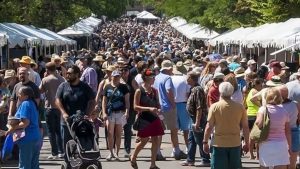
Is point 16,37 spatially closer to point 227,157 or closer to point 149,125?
point 149,125

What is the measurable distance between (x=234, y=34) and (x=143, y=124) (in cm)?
2113

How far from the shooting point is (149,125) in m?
13.4

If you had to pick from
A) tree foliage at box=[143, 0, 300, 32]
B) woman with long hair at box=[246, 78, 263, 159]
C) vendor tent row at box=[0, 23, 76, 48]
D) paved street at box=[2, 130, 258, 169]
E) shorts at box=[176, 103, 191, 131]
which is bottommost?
paved street at box=[2, 130, 258, 169]

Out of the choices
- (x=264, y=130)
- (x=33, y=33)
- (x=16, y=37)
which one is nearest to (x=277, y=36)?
(x=16, y=37)

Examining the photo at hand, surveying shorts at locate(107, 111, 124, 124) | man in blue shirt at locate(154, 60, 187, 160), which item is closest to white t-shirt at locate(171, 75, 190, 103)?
man in blue shirt at locate(154, 60, 187, 160)

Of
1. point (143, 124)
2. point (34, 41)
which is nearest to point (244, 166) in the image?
point (143, 124)

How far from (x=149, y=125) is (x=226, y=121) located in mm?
3075

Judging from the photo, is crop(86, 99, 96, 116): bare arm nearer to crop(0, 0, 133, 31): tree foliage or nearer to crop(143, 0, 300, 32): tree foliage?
crop(143, 0, 300, 32): tree foliage

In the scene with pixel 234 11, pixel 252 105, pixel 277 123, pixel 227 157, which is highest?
pixel 234 11

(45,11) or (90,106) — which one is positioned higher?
(45,11)

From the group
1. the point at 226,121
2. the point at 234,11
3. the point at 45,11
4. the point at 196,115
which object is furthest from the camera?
the point at 45,11

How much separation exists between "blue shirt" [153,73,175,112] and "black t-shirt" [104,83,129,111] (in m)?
0.68

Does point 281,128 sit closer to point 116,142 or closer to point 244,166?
point 244,166

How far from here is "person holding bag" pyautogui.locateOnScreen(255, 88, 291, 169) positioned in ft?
34.0
